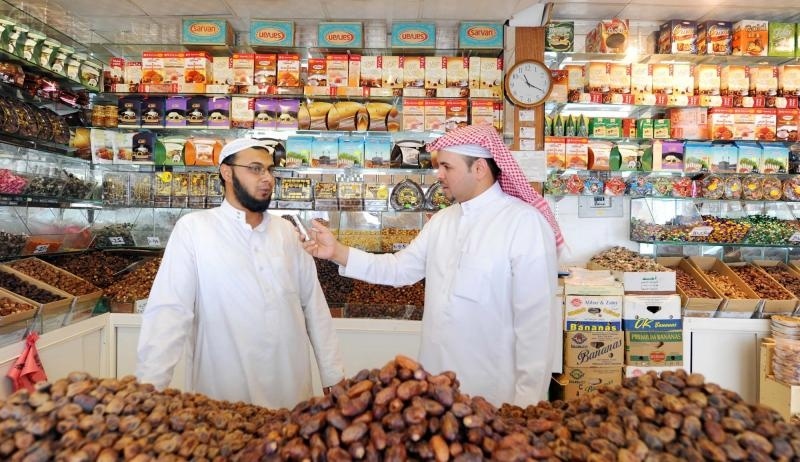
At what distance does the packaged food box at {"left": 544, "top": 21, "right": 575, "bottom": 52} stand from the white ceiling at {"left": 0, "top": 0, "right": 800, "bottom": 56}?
0.50ft

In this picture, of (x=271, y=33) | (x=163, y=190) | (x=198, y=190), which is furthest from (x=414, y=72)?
(x=163, y=190)

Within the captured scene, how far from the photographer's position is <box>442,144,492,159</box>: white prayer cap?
7.09ft

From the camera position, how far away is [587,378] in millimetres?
3469

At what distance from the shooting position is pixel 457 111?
4.10 metres

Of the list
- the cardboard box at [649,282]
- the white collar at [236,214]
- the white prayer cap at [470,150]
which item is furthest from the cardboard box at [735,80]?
the white collar at [236,214]

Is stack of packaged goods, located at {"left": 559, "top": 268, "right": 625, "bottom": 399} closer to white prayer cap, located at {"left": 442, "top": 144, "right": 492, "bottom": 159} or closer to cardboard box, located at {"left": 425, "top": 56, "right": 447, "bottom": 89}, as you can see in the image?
white prayer cap, located at {"left": 442, "top": 144, "right": 492, "bottom": 159}

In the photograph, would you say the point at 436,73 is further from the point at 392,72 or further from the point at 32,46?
the point at 32,46

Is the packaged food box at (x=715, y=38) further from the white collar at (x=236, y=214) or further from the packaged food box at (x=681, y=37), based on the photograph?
the white collar at (x=236, y=214)

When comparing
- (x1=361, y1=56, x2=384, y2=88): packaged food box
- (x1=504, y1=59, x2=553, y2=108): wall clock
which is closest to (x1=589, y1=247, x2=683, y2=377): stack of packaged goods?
(x1=504, y1=59, x2=553, y2=108): wall clock

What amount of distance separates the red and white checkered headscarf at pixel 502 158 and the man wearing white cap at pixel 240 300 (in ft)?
2.66

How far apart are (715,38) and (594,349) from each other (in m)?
2.70

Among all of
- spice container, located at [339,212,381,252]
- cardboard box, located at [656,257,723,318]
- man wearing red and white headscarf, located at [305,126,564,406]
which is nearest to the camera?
man wearing red and white headscarf, located at [305,126,564,406]

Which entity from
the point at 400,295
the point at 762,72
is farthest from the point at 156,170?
the point at 762,72

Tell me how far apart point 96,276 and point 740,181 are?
4.92m
